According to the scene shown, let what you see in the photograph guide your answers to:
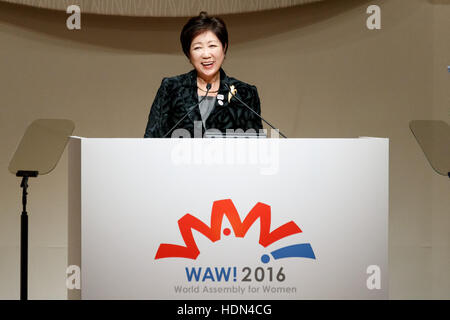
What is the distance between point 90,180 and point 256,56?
7.89 ft

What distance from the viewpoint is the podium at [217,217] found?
69.3 inches

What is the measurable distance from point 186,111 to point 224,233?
862 millimetres

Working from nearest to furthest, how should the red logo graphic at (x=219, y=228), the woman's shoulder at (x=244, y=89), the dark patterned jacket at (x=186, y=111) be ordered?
the red logo graphic at (x=219, y=228) < the dark patterned jacket at (x=186, y=111) < the woman's shoulder at (x=244, y=89)

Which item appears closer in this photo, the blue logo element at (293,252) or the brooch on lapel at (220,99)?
the blue logo element at (293,252)

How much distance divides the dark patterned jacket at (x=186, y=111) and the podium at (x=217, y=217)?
0.67m

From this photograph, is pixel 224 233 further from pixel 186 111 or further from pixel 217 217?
pixel 186 111

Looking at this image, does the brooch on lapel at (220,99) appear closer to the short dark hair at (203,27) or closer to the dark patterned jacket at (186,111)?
the dark patterned jacket at (186,111)

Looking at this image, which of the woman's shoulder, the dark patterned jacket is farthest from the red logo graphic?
the woman's shoulder

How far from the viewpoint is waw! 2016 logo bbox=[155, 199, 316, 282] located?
69.2 inches

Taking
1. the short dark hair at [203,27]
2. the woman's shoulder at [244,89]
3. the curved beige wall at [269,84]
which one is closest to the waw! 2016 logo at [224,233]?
the woman's shoulder at [244,89]

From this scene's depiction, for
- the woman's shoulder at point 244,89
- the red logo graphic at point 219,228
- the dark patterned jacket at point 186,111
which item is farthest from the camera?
the woman's shoulder at point 244,89

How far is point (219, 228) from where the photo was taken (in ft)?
5.77

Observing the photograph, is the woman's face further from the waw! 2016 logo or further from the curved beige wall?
the curved beige wall

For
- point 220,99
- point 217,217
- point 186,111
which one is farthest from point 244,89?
point 217,217
